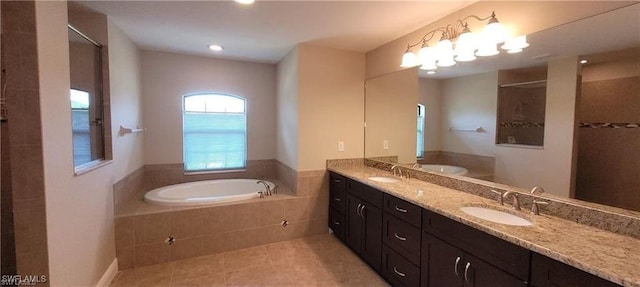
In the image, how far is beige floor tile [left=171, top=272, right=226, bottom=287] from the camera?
2340 millimetres

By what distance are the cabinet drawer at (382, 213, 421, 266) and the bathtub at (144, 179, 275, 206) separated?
1565 mm

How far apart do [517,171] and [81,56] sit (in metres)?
3.41

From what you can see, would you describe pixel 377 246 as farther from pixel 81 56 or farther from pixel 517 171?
pixel 81 56

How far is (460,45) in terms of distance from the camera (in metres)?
2.03

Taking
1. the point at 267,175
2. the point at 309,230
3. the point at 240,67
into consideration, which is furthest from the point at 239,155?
the point at 309,230

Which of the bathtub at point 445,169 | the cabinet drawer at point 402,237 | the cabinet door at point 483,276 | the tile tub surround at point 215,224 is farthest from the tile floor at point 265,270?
the bathtub at point 445,169

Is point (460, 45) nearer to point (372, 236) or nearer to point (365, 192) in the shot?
point (365, 192)

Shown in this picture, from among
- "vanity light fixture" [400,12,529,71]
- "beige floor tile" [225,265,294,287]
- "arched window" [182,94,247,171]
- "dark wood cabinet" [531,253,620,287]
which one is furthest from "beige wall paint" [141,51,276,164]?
"dark wood cabinet" [531,253,620,287]

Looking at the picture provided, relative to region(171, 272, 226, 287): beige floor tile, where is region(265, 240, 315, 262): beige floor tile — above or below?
above

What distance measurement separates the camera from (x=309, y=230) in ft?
11.0

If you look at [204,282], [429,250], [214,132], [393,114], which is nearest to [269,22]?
[393,114]

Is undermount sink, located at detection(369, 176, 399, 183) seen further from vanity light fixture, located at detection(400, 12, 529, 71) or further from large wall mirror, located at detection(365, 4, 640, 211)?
vanity light fixture, located at detection(400, 12, 529, 71)

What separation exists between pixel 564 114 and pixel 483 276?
3.62 ft

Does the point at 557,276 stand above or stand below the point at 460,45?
below
